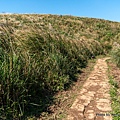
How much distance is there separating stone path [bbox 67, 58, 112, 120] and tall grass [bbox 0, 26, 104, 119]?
0.66m

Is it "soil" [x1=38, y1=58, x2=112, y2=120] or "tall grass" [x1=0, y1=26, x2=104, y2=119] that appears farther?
"soil" [x1=38, y1=58, x2=112, y2=120]

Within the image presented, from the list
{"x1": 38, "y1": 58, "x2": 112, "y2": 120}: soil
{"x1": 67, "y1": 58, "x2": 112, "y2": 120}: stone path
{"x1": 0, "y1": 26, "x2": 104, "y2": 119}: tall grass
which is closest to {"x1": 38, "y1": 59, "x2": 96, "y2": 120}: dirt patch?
{"x1": 38, "y1": 58, "x2": 112, "y2": 120}: soil

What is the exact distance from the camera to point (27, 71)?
5.14 m

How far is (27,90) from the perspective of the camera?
4.82 meters

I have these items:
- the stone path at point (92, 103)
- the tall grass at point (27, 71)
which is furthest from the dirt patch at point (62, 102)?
the tall grass at point (27, 71)

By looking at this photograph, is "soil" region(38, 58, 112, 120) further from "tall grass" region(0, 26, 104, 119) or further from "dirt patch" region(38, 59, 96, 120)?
"tall grass" region(0, 26, 104, 119)

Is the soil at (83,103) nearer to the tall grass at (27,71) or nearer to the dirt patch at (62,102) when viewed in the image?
the dirt patch at (62,102)

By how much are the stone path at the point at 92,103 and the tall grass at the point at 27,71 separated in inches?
25.9

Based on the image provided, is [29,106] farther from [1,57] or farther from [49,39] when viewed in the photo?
[49,39]

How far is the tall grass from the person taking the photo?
176 inches

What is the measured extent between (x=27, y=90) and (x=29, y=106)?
1.08ft

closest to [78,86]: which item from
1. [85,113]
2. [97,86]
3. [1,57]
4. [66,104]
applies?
[97,86]

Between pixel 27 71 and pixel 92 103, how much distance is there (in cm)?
157

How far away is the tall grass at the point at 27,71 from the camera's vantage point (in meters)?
4.46
